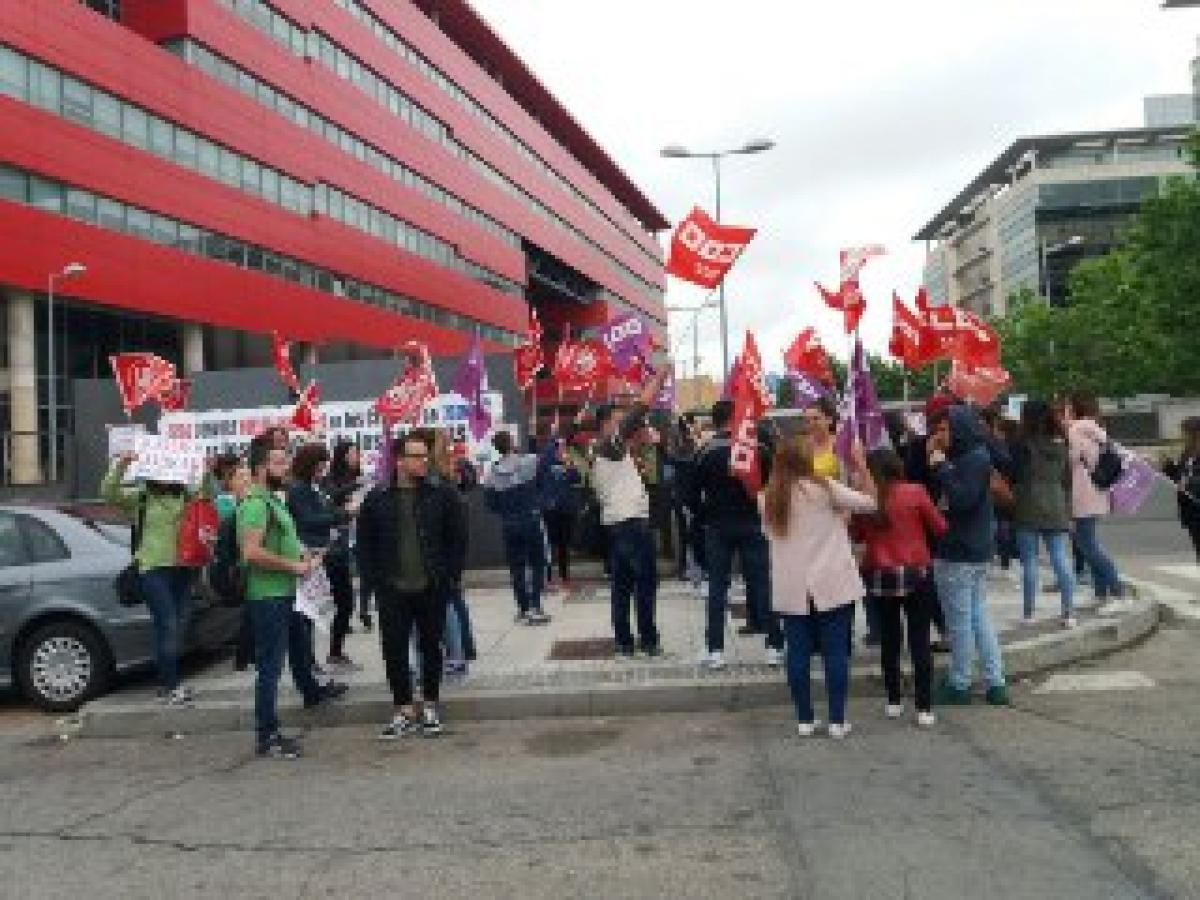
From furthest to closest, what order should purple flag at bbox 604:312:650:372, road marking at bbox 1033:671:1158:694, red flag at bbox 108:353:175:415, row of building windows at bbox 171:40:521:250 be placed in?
1. row of building windows at bbox 171:40:521:250
2. purple flag at bbox 604:312:650:372
3. red flag at bbox 108:353:175:415
4. road marking at bbox 1033:671:1158:694

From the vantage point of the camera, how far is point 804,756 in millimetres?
6430

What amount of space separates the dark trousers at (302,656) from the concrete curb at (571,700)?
139mm

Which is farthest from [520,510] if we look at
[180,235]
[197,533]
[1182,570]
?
[180,235]

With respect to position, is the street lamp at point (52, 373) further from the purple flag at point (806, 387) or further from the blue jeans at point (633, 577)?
the blue jeans at point (633, 577)

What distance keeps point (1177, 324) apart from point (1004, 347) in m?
32.5

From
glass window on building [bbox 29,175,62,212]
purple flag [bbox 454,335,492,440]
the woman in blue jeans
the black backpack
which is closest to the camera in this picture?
the woman in blue jeans

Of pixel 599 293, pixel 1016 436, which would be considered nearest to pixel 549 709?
pixel 1016 436

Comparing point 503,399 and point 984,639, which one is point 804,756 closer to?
point 984,639

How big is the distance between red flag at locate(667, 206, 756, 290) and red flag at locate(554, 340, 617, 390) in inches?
302

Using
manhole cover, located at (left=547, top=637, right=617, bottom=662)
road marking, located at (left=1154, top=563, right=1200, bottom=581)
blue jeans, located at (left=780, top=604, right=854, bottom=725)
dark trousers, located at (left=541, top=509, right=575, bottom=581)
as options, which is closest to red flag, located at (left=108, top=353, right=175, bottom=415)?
dark trousers, located at (left=541, top=509, right=575, bottom=581)

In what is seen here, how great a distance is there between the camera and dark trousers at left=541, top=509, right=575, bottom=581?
13.7 meters

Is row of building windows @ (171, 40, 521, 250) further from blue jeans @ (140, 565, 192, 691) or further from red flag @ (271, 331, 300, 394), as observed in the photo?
blue jeans @ (140, 565, 192, 691)

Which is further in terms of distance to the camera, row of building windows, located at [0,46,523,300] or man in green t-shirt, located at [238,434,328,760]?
row of building windows, located at [0,46,523,300]

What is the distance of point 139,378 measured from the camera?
594 inches
